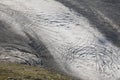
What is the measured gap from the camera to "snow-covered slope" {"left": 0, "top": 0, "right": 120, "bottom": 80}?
29797mm

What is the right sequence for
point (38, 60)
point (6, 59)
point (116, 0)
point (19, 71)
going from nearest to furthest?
point (19, 71), point (6, 59), point (38, 60), point (116, 0)

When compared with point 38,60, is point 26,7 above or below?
above

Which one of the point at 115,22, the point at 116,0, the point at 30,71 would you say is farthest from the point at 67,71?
the point at 116,0

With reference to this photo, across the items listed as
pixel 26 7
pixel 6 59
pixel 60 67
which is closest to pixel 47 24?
pixel 26 7

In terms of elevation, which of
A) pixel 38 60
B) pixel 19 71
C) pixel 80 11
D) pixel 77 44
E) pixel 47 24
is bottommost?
pixel 19 71

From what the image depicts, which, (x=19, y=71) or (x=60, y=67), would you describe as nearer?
(x=19, y=71)

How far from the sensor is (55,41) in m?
33.2

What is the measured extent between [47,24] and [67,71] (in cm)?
639

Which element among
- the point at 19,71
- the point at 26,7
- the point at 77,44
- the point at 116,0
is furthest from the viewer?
the point at 116,0

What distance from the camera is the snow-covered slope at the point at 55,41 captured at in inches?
1173

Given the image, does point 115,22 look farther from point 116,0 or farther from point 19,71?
point 19,71

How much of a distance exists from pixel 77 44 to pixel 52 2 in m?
7.04

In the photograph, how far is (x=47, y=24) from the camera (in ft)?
113

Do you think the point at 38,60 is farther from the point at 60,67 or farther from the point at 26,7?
the point at 26,7
